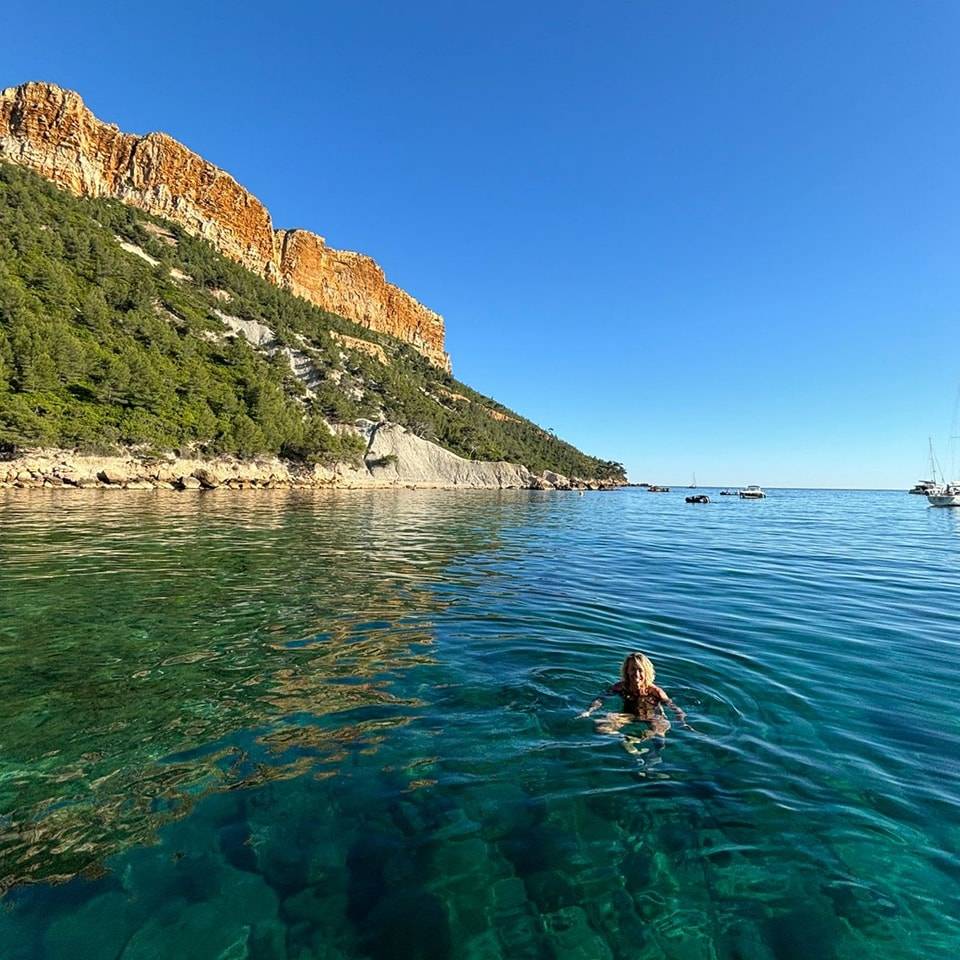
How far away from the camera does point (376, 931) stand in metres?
3.42

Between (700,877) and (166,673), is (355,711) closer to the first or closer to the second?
(166,673)

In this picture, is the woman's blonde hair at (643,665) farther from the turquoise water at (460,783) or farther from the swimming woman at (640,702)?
the turquoise water at (460,783)

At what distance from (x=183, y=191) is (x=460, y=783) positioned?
15678 centimetres

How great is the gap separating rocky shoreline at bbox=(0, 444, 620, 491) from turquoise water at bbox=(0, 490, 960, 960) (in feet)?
136

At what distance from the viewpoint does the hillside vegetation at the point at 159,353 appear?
5194cm

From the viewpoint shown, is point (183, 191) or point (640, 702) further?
point (183, 191)

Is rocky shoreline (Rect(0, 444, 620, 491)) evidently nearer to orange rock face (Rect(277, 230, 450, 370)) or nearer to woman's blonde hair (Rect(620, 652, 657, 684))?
woman's blonde hair (Rect(620, 652, 657, 684))

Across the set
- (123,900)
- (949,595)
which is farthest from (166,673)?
(949,595)

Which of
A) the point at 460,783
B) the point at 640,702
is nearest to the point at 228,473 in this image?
the point at 640,702

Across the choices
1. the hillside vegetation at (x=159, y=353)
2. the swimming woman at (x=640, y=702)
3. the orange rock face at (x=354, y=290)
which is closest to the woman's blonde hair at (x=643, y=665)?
the swimming woman at (x=640, y=702)

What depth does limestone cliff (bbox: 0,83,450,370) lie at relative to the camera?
102562 mm

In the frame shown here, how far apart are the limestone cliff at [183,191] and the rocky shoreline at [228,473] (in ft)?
274

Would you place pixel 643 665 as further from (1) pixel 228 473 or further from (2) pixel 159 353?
(2) pixel 159 353

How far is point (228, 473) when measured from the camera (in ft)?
201
